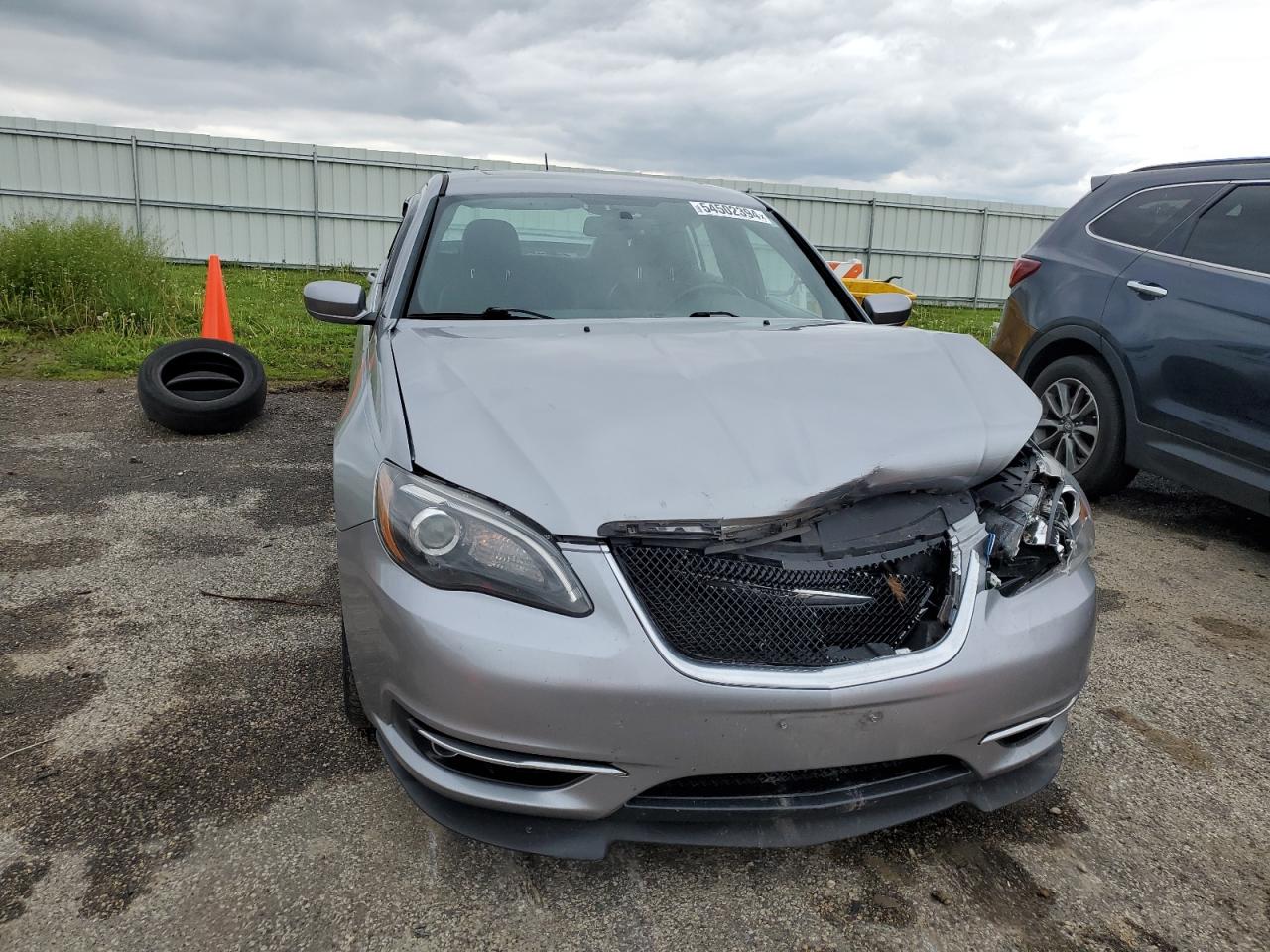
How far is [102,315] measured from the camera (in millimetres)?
8914

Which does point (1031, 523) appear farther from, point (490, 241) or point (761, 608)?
point (490, 241)

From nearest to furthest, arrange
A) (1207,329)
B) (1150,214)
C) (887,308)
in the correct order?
1. (887,308)
2. (1207,329)
3. (1150,214)

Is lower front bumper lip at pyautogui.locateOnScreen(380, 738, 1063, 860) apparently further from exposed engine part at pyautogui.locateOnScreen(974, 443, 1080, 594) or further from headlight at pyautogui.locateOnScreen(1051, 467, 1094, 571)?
headlight at pyautogui.locateOnScreen(1051, 467, 1094, 571)

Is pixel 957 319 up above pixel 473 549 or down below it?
below

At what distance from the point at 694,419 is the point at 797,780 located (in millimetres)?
752

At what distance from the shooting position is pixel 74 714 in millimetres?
2488

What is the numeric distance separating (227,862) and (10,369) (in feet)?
23.6

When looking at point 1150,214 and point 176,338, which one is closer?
point 1150,214

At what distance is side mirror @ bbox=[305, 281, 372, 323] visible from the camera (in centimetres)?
306

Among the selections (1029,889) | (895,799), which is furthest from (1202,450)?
(895,799)

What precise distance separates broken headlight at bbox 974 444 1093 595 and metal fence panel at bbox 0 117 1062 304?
17431 mm

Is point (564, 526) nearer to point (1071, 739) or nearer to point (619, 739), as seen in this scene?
point (619, 739)

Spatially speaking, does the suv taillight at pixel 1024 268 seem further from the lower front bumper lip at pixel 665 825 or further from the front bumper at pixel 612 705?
the lower front bumper lip at pixel 665 825

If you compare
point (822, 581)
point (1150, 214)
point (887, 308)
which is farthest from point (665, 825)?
point (1150, 214)
